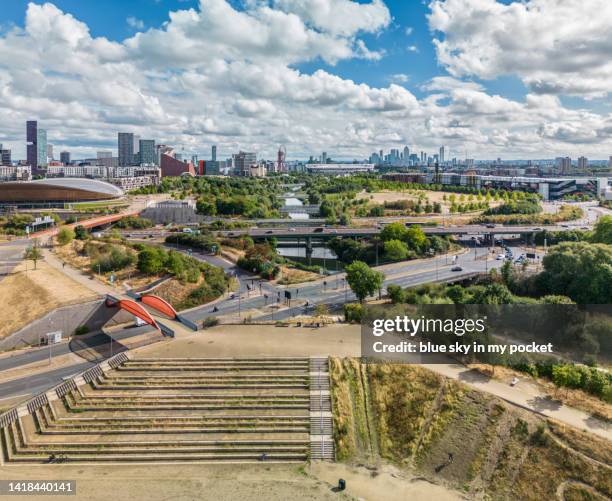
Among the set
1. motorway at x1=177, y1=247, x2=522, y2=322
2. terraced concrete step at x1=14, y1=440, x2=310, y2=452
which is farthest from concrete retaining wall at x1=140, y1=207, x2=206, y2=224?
terraced concrete step at x1=14, y1=440, x2=310, y2=452

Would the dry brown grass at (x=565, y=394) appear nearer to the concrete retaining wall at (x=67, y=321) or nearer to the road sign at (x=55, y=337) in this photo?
the concrete retaining wall at (x=67, y=321)

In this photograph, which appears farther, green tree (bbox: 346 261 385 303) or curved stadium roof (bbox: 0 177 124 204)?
curved stadium roof (bbox: 0 177 124 204)

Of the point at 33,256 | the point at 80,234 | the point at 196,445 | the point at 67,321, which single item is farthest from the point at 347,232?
the point at 196,445

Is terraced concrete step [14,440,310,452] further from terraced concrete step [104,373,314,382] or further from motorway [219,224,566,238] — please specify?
motorway [219,224,566,238]

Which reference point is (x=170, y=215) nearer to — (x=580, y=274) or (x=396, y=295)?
(x=396, y=295)

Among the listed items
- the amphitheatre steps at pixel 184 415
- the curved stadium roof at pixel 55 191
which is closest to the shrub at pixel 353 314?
the amphitheatre steps at pixel 184 415

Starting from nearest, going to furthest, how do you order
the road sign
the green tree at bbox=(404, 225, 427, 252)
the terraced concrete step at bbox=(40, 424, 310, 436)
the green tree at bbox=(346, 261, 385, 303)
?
the terraced concrete step at bbox=(40, 424, 310, 436) → the road sign → the green tree at bbox=(346, 261, 385, 303) → the green tree at bbox=(404, 225, 427, 252)
